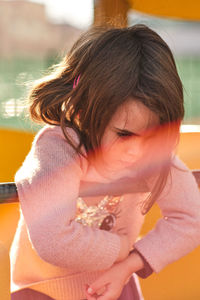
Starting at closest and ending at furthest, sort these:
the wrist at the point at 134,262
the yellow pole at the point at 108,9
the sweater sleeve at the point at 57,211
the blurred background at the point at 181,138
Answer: the sweater sleeve at the point at 57,211
the wrist at the point at 134,262
the blurred background at the point at 181,138
the yellow pole at the point at 108,9

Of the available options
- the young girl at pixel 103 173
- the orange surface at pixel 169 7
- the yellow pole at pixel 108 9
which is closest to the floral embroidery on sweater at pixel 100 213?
the young girl at pixel 103 173

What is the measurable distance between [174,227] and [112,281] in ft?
0.44

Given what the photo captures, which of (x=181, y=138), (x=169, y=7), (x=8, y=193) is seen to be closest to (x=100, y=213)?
(x=8, y=193)

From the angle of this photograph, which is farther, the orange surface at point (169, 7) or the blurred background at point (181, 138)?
the orange surface at point (169, 7)

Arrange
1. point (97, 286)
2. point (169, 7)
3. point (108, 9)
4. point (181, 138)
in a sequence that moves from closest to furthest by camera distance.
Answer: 1. point (97, 286)
2. point (181, 138)
3. point (108, 9)
4. point (169, 7)

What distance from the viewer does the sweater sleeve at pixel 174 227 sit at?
704mm

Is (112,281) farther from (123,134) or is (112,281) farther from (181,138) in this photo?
(181,138)

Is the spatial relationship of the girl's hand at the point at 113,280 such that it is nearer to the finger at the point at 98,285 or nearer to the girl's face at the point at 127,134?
the finger at the point at 98,285

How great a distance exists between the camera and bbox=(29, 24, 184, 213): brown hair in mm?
637

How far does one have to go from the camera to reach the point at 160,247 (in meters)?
0.71

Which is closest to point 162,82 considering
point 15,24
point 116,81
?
point 116,81

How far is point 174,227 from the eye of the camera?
2.33ft

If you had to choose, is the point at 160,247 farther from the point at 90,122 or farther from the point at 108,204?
the point at 90,122

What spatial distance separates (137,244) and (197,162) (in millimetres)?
492
